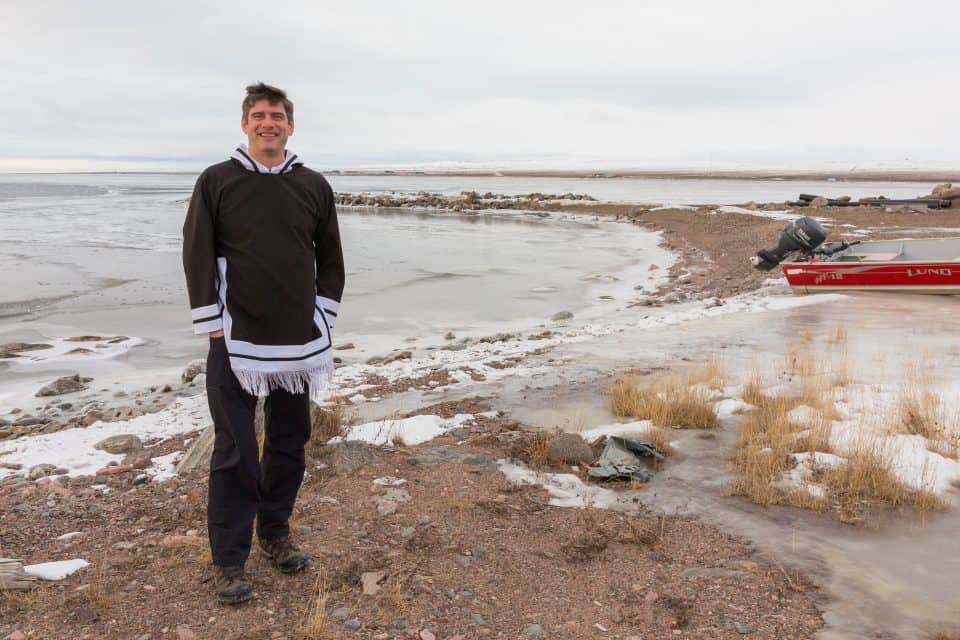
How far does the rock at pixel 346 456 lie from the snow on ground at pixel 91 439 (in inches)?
47.7

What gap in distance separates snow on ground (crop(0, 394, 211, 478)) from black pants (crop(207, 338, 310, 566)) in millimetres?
2021

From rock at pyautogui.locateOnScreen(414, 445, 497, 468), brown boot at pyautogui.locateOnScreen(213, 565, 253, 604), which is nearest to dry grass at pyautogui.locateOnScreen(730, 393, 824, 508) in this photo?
rock at pyautogui.locateOnScreen(414, 445, 497, 468)

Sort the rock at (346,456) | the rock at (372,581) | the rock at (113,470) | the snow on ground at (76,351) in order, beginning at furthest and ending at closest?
the snow on ground at (76,351) < the rock at (113,470) < the rock at (346,456) < the rock at (372,581)

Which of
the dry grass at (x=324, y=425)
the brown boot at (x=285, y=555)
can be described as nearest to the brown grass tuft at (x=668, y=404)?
the dry grass at (x=324, y=425)

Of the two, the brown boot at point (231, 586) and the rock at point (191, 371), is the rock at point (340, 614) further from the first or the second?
the rock at point (191, 371)

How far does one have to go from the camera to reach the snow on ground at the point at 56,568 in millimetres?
3486

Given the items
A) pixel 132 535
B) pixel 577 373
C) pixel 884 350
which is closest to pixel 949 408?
pixel 884 350

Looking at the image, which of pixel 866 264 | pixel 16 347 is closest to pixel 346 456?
pixel 16 347

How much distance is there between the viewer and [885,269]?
42.9ft

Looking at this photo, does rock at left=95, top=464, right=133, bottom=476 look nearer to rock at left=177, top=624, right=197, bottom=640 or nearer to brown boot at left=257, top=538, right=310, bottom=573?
brown boot at left=257, top=538, right=310, bottom=573

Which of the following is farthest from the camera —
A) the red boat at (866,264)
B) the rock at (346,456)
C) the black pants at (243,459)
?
the red boat at (866,264)

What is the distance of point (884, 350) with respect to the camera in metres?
8.83

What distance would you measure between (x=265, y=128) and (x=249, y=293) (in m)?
0.75

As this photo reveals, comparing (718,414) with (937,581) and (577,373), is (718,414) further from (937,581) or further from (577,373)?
(937,581)
